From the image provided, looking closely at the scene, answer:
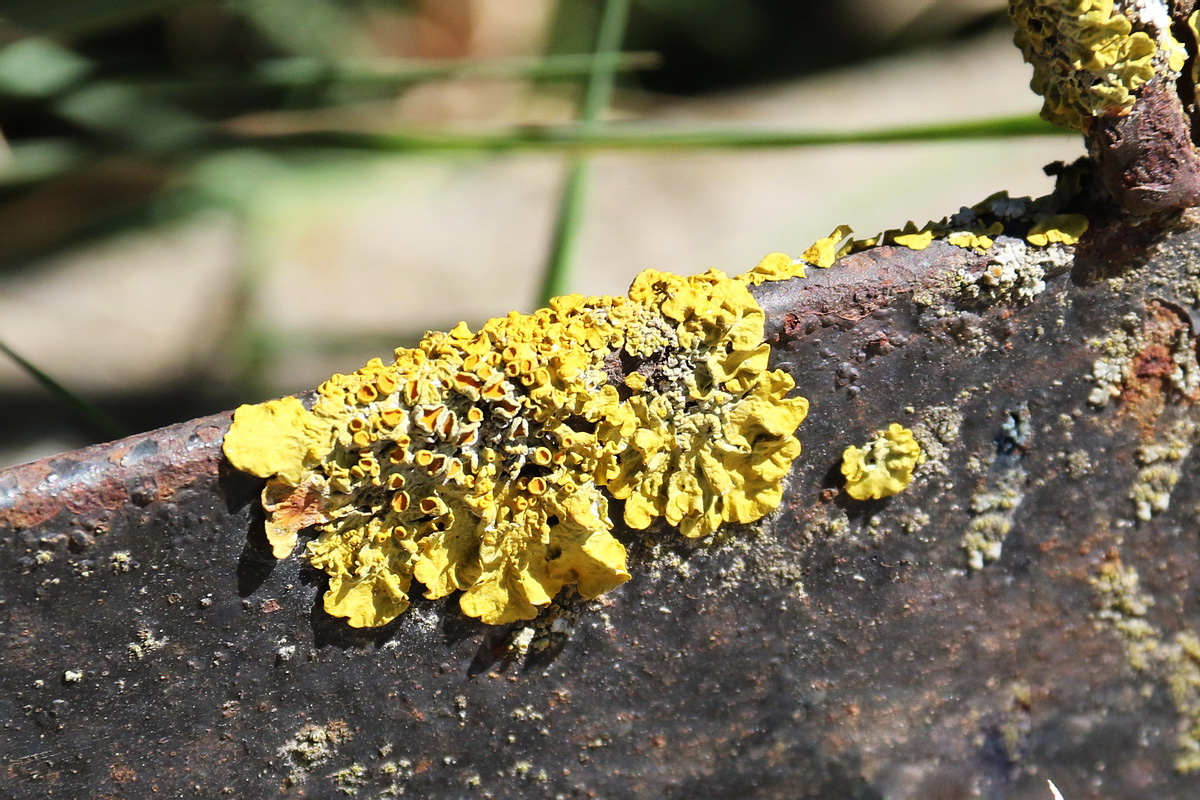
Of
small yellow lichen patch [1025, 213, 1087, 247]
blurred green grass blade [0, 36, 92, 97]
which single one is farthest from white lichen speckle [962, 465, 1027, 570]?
blurred green grass blade [0, 36, 92, 97]

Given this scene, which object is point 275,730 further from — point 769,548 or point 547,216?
point 547,216

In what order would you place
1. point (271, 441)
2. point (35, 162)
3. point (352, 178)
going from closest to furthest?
1. point (271, 441)
2. point (35, 162)
3. point (352, 178)

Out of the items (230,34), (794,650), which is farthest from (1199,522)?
(230,34)

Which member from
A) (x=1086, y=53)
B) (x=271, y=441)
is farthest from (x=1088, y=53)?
(x=271, y=441)

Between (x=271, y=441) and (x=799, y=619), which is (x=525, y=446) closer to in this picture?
(x=271, y=441)

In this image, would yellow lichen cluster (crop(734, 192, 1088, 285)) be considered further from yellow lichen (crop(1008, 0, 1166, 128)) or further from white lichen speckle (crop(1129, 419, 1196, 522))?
white lichen speckle (crop(1129, 419, 1196, 522))

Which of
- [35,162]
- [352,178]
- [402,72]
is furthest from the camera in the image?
[352,178]
